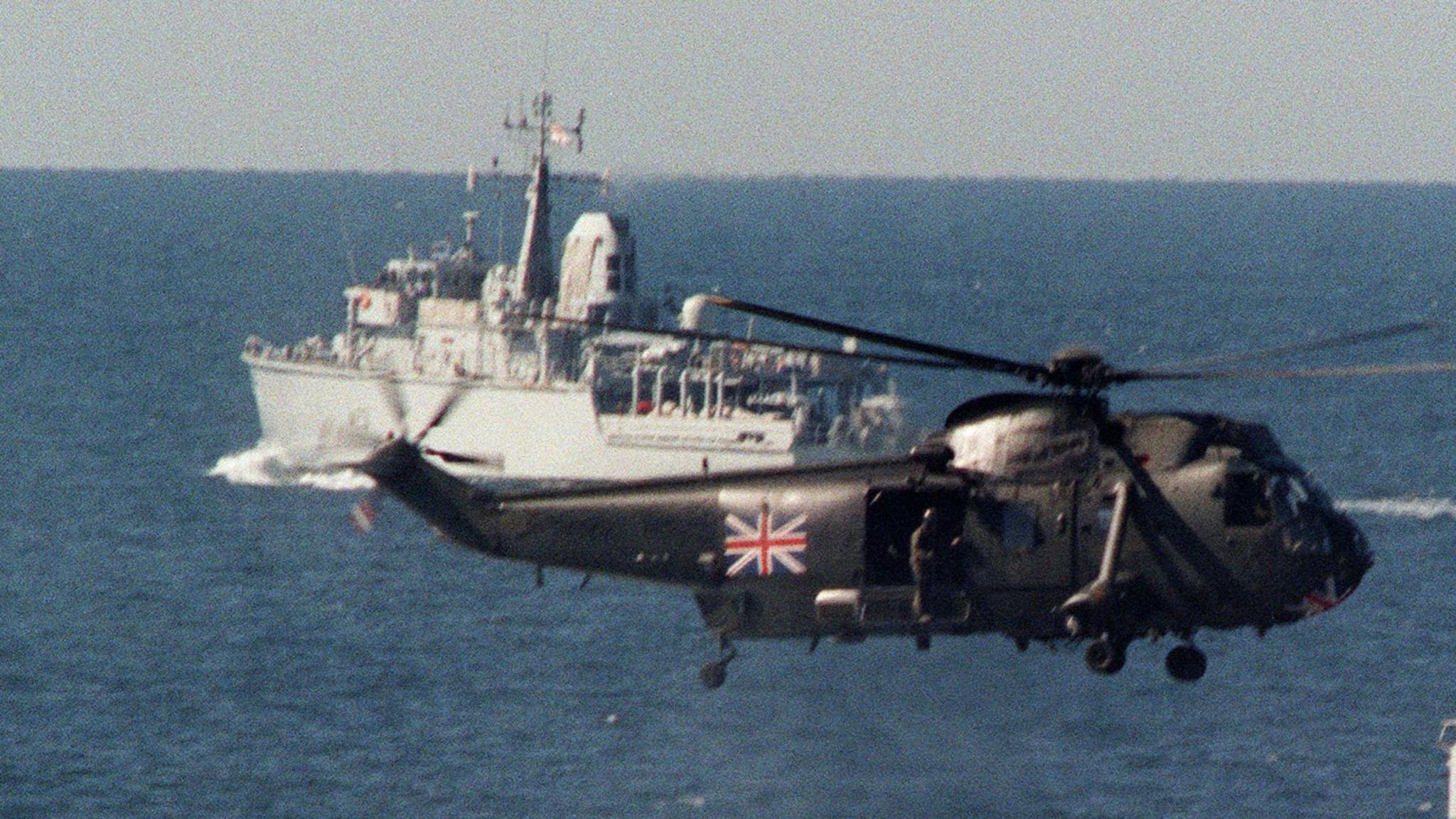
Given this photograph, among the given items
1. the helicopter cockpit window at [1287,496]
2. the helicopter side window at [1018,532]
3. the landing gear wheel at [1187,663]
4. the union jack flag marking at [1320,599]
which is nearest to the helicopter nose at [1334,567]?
the union jack flag marking at [1320,599]

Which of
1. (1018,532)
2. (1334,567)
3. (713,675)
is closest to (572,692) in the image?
(713,675)

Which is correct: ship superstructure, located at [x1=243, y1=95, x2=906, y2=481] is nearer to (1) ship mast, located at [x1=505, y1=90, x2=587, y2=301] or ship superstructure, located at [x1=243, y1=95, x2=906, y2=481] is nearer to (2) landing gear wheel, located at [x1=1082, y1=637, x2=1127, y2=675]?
(1) ship mast, located at [x1=505, y1=90, x2=587, y2=301]

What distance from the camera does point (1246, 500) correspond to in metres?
30.5

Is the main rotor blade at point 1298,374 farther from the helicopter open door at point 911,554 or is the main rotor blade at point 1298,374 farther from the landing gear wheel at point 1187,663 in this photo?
the landing gear wheel at point 1187,663

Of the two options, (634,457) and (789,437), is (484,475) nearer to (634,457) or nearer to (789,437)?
(634,457)

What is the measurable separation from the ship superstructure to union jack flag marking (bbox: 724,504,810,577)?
55.3 meters

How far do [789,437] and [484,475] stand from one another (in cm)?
1645

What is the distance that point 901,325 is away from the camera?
168 metres

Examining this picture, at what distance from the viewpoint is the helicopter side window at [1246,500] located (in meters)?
30.4

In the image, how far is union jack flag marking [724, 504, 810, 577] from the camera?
32.5 metres

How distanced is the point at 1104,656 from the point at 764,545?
5.28 m

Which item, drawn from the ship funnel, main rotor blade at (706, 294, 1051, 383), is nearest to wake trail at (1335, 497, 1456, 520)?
the ship funnel

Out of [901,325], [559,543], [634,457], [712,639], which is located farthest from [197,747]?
[901,325]

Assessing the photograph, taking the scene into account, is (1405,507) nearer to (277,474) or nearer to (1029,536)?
(277,474)
